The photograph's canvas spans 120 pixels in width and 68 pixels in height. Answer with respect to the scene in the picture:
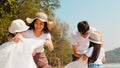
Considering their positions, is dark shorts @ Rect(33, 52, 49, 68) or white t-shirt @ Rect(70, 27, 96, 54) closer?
dark shorts @ Rect(33, 52, 49, 68)

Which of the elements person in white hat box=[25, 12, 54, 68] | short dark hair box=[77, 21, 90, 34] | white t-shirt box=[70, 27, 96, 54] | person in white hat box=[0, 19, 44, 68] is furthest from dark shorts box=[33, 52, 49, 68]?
short dark hair box=[77, 21, 90, 34]

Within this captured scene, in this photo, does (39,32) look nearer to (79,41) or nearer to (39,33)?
(39,33)

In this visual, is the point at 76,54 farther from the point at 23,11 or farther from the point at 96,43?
the point at 23,11

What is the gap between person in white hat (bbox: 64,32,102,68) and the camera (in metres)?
7.65

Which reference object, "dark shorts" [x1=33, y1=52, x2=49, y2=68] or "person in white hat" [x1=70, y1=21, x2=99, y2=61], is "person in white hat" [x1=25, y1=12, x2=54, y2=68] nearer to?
"dark shorts" [x1=33, y1=52, x2=49, y2=68]

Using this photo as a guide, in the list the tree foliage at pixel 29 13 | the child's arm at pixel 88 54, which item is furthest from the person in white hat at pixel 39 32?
the tree foliage at pixel 29 13

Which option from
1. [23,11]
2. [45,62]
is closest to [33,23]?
[45,62]

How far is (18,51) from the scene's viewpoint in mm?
7059

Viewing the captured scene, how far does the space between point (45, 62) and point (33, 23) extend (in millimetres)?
826

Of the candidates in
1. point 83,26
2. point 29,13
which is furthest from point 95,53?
point 29,13

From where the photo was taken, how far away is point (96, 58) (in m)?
7.72

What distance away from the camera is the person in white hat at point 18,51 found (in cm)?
694

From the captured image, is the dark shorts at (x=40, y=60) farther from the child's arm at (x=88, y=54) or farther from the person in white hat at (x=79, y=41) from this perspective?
the child's arm at (x=88, y=54)

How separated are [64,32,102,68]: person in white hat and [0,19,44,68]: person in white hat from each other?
96 cm
